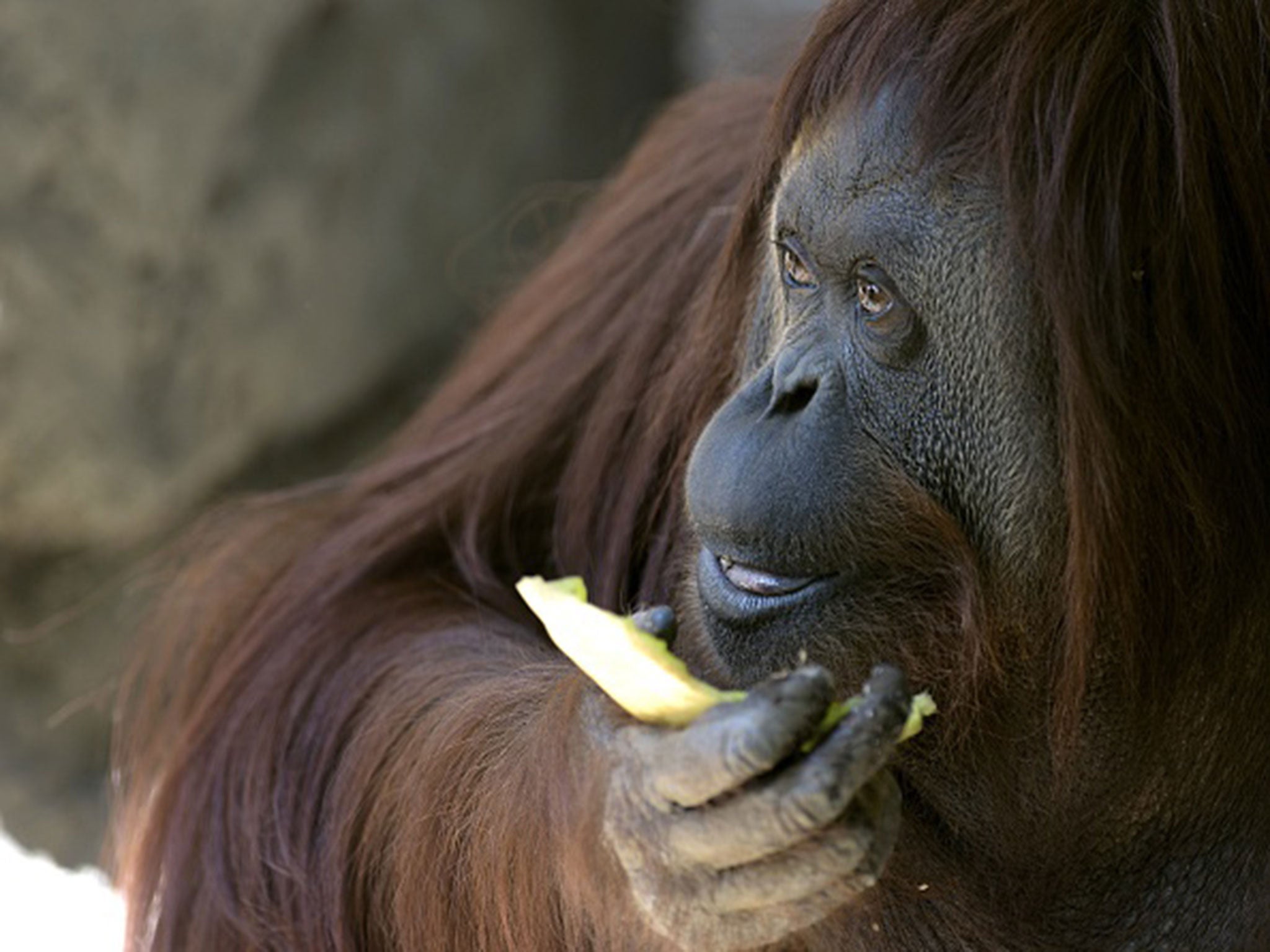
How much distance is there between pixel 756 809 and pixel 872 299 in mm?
526

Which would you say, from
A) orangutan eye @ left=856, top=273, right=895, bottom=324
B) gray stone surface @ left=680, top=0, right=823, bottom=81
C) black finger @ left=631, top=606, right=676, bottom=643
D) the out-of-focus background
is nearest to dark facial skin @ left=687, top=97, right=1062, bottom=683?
Result: orangutan eye @ left=856, top=273, right=895, bottom=324

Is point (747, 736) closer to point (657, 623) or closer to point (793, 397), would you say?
point (657, 623)

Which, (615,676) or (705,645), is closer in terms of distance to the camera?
(615,676)

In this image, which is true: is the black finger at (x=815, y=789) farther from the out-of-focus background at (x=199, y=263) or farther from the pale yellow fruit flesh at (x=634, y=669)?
the out-of-focus background at (x=199, y=263)

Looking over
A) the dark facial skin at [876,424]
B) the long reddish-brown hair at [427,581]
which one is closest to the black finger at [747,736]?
the dark facial skin at [876,424]

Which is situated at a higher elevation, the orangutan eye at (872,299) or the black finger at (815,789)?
the orangutan eye at (872,299)

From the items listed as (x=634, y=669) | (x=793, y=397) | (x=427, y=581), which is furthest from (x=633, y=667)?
(x=427, y=581)

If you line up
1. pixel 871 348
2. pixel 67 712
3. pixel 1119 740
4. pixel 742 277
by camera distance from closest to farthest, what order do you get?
pixel 871 348, pixel 1119 740, pixel 742 277, pixel 67 712

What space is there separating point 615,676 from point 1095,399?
0.48 meters

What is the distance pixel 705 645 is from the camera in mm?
2100

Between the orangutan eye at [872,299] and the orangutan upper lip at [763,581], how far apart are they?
0.25 metres

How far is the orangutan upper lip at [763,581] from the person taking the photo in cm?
195

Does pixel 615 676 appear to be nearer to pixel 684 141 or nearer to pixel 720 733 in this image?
pixel 720 733

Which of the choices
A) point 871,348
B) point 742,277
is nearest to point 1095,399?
point 871,348
